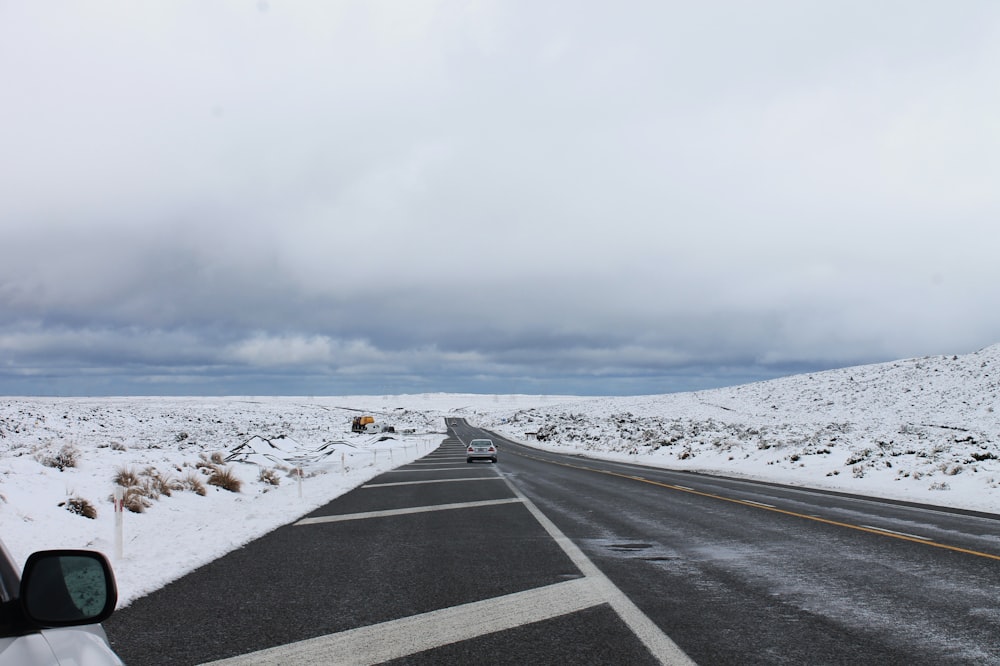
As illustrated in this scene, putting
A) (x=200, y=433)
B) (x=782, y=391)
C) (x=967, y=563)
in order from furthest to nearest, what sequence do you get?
(x=782, y=391), (x=200, y=433), (x=967, y=563)

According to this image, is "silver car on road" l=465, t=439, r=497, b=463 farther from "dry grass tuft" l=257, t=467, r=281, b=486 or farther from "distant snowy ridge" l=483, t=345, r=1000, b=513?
"dry grass tuft" l=257, t=467, r=281, b=486

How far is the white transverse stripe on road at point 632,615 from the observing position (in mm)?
5418

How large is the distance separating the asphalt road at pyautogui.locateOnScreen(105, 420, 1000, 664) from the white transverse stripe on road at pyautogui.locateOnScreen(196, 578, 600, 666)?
23 millimetres

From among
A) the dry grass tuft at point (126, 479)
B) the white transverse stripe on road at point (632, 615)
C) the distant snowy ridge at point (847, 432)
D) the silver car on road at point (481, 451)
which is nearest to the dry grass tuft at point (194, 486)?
the dry grass tuft at point (126, 479)

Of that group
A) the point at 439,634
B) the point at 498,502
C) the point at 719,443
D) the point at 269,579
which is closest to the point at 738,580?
the point at 439,634

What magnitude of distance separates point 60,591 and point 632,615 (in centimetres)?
518

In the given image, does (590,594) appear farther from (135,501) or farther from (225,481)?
(225,481)

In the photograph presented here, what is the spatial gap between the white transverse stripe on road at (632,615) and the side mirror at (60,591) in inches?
152

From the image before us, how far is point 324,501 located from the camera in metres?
17.5

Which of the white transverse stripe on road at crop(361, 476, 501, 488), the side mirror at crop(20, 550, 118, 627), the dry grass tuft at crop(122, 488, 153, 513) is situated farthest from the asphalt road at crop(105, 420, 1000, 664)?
the white transverse stripe on road at crop(361, 476, 501, 488)

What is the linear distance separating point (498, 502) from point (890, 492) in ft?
36.0

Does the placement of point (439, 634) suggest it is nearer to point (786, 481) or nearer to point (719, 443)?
point (786, 481)

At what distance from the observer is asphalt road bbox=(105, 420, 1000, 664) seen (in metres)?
5.66

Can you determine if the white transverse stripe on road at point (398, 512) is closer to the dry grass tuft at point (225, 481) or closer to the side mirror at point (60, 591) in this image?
the dry grass tuft at point (225, 481)
